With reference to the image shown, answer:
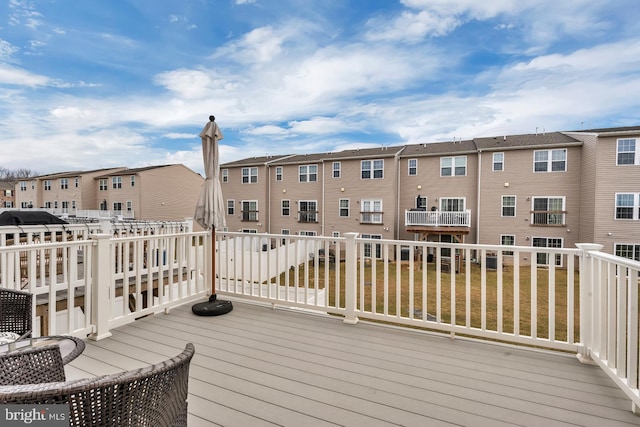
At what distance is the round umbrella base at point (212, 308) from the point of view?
392 centimetres

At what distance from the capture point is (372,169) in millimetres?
18359

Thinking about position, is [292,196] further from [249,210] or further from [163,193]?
[163,193]

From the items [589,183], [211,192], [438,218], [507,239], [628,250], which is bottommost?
[628,250]

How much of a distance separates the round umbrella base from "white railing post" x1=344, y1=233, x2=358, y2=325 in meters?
1.58

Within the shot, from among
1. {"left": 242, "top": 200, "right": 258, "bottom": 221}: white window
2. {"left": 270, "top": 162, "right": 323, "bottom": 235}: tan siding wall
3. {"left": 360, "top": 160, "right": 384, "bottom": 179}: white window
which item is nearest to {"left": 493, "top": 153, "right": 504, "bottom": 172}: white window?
{"left": 360, "top": 160, "right": 384, "bottom": 179}: white window

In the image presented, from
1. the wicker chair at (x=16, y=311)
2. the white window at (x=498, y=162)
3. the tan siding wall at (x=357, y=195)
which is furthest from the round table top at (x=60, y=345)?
the white window at (x=498, y=162)

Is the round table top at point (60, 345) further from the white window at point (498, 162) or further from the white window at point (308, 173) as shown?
the white window at point (308, 173)

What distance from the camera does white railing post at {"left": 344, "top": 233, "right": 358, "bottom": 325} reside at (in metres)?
3.68

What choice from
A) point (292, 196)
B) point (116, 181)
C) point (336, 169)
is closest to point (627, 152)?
point (336, 169)

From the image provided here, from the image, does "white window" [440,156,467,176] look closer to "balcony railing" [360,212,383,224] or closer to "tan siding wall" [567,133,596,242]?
"balcony railing" [360,212,383,224]

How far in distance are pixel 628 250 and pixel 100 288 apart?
19.9 m

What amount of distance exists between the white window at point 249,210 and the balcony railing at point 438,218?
10.2 metres

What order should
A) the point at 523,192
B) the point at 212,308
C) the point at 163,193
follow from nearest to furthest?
the point at 212,308, the point at 523,192, the point at 163,193

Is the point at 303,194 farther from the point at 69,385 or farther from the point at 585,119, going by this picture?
the point at 69,385
